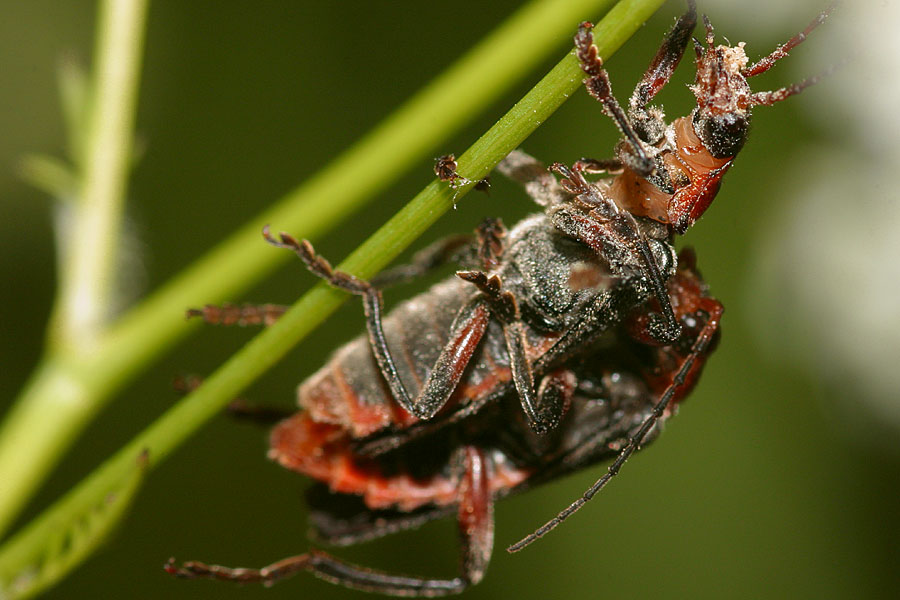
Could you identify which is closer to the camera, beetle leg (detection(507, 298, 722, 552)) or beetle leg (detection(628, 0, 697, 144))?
beetle leg (detection(628, 0, 697, 144))

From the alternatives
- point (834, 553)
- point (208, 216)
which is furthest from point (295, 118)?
point (834, 553)

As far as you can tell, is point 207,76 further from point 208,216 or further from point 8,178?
point 8,178

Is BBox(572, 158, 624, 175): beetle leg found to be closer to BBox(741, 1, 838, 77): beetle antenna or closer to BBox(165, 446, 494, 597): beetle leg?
BBox(741, 1, 838, 77): beetle antenna

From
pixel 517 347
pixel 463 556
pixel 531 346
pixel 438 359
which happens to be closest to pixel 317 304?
pixel 438 359

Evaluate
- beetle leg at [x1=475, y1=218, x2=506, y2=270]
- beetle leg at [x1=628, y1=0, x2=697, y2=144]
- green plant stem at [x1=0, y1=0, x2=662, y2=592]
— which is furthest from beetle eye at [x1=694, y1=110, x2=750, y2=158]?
beetle leg at [x1=475, y1=218, x2=506, y2=270]

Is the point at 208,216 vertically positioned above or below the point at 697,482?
above

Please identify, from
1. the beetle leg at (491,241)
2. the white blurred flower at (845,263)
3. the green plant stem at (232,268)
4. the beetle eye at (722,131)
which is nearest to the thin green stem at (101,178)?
the green plant stem at (232,268)

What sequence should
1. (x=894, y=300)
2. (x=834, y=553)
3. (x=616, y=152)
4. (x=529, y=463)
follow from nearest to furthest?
(x=616, y=152) < (x=529, y=463) < (x=894, y=300) < (x=834, y=553)
